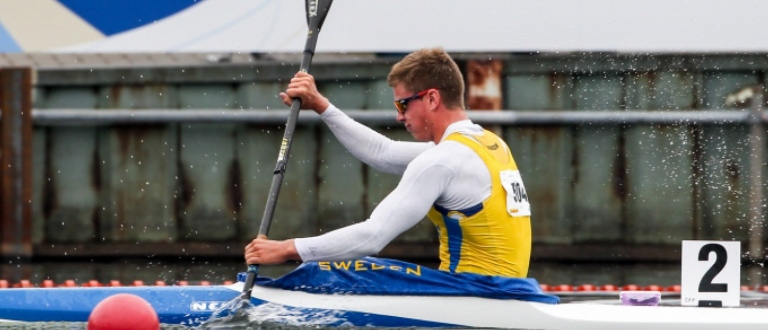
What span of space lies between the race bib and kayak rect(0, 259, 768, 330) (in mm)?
321

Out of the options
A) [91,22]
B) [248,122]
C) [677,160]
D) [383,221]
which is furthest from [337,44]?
[383,221]

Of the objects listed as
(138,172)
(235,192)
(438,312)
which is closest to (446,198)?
(438,312)

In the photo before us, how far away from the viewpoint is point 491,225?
5.65 metres

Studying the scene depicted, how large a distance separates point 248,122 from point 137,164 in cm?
89

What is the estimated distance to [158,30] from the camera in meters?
9.91

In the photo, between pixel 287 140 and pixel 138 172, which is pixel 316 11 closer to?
pixel 287 140

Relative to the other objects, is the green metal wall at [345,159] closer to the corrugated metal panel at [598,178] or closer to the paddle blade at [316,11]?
the corrugated metal panel at [598,178]

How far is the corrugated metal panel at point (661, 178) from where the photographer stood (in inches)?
404

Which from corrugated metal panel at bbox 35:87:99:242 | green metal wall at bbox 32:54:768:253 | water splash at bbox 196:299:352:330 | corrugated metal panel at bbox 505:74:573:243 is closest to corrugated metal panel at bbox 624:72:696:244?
green metal wall at bbox 32:54:768:253

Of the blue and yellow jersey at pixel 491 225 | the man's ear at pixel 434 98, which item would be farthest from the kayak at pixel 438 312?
the man's ear at pixel 434 98

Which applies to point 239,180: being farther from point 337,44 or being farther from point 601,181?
point 601,181

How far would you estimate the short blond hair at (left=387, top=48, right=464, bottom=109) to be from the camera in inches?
230

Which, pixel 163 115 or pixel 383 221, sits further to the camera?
pixel 163 115

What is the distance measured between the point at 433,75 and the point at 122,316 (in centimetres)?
168
